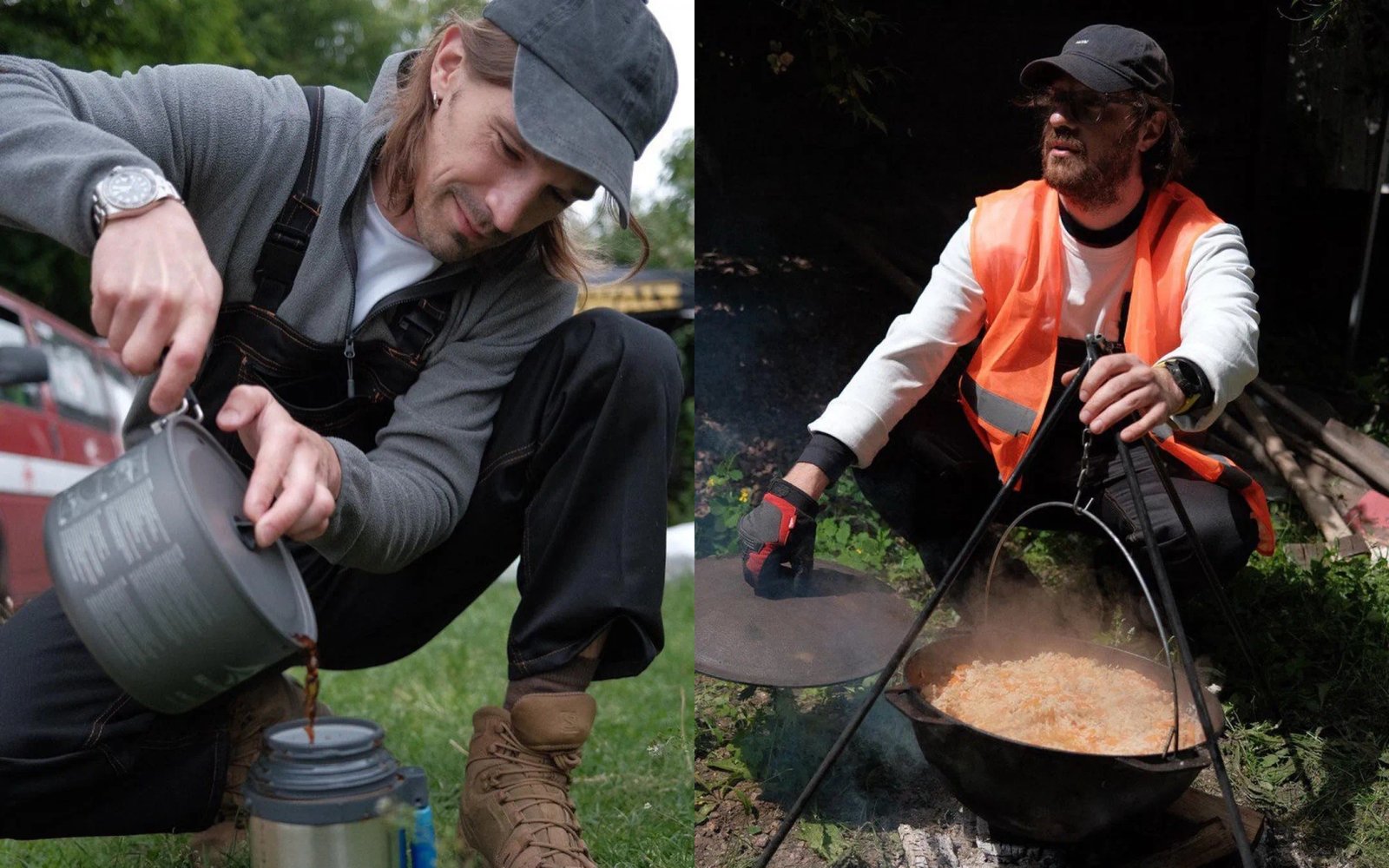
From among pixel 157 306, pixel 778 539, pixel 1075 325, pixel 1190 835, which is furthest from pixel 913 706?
pixel 157 306

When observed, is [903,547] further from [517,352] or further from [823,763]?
[517,352]

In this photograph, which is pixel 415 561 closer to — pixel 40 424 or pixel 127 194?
pixel 127 194

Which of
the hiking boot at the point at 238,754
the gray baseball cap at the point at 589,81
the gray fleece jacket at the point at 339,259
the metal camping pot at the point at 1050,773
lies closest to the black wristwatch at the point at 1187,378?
the metal camping pot at the point at 1050,773

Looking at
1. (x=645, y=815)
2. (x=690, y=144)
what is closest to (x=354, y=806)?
(x=645, y=815)

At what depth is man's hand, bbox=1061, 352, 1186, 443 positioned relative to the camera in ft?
7.18

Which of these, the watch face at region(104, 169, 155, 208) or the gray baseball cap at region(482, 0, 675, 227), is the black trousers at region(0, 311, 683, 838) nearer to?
the gray baseball cap at region(482, 0, 675, 227)

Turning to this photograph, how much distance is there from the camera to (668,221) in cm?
459

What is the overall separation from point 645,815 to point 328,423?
112 centimetres

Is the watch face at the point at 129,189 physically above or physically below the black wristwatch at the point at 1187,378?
above

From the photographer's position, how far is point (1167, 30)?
2426mm

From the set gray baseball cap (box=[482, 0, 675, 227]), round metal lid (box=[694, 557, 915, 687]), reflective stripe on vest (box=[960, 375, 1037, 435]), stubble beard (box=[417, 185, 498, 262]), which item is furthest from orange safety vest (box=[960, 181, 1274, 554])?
stubble beard (box=[417, 185, 498, 262])

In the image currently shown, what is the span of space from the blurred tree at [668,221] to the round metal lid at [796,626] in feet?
2.56

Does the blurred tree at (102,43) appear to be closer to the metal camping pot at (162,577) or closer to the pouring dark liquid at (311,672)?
the metal camping pot at (162,577)

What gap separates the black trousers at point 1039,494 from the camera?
8.13 feet
